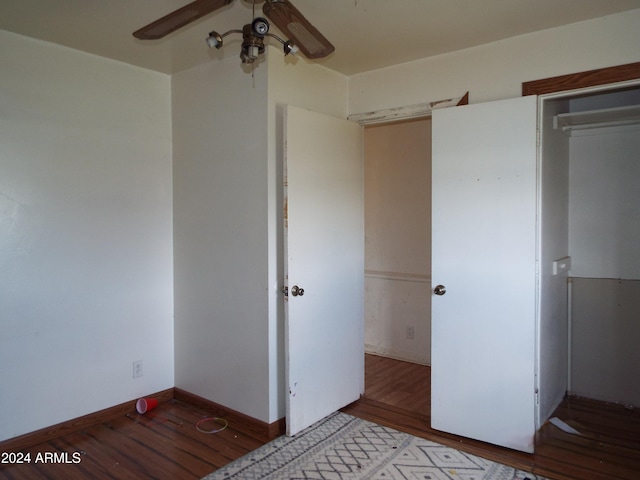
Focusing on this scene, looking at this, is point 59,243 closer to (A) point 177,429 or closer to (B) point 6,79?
(B) point 6,79

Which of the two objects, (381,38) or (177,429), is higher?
(381,38)

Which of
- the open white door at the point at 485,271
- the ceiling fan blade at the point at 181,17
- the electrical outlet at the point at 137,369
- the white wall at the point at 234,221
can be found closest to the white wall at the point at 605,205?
the open white door at the point at 485,271

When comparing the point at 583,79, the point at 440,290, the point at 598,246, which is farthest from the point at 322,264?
the point at 598,246

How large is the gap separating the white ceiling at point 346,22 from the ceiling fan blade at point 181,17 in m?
0.47

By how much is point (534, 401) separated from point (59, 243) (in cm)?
295

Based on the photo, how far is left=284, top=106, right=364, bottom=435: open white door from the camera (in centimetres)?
279

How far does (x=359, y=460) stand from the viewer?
2549 millimetres

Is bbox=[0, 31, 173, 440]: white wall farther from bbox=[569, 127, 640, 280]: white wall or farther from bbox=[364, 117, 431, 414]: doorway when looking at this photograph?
bbox=[569, 127, 640, 280]: white wall

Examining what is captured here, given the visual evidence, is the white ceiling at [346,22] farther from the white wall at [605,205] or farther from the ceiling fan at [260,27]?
the white wall at [605,205]

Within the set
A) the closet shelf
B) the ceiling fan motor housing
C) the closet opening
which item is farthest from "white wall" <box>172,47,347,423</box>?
the closet opening

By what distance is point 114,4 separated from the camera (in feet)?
7.39

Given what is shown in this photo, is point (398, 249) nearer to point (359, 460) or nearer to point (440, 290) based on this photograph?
point (440, 290)

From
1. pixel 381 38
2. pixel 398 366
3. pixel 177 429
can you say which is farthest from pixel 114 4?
pixel 398 366

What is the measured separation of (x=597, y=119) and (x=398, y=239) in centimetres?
194
